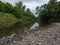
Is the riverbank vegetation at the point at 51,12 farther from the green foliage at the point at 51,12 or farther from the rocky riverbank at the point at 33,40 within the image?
the rocky riverbank at the point at 33,40

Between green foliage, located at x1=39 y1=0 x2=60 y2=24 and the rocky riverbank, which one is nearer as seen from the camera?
the rocky riverbank

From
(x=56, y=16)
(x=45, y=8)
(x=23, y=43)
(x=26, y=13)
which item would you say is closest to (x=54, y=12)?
(x=56, y=16)

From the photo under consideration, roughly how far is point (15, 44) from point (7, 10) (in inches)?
3076

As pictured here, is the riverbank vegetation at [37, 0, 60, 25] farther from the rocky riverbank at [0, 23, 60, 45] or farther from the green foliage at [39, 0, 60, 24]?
the rocky riverbank at [0, 23, 60, 45]

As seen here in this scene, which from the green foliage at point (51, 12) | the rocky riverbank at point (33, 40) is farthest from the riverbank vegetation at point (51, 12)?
the rocky riverbank at point (33, 40)

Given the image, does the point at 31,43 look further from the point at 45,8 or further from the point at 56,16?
the point at 45,8

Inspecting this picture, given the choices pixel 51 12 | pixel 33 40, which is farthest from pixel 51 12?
pixel 33 40

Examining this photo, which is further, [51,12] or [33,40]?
[51,12]

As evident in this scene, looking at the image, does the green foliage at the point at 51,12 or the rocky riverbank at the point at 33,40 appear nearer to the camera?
the rocky riverbank at the point at 33,40

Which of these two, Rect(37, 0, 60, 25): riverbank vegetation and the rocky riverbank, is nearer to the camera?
the rocky riverbank

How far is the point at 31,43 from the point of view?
2277cm

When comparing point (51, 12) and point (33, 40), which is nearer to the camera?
point (33, 40)

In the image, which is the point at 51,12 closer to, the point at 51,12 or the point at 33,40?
the point at 51,12

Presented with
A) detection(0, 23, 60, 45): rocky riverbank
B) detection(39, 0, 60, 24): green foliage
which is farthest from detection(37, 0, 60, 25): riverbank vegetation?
detection(0, 23, 60, 45): rocky riverbank
